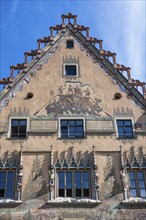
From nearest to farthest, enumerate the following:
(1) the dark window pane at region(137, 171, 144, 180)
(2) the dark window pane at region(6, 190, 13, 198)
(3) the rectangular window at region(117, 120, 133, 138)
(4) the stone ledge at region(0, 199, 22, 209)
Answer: (4) the stone ledge at region(0, 199, 22, 209) → (2) the dark window pane at region(6, 190, 13, 198) → (1) the dark window pane at region(137, 171, 144, 180) → (3) the rectangular window at region(117, 120, 133, 138)

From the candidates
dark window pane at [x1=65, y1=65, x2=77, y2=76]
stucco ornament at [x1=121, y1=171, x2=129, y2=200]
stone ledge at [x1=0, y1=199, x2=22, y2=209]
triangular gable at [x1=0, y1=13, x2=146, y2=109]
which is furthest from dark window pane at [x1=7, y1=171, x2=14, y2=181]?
dark window pane at [x1=65, y1=65, x2=77, y2=76]

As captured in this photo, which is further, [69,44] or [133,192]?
[69,44]

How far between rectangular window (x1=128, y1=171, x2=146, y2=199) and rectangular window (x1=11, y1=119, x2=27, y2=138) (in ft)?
15.1

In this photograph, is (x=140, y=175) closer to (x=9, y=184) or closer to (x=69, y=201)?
(x=69, y=201)

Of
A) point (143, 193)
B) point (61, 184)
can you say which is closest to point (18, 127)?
point (61, 184)

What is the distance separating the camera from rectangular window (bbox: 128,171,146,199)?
13660 mm

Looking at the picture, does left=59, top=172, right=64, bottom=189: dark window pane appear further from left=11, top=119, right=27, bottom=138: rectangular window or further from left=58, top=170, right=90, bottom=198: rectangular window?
left=11, top=119, right=27, bottom=138: rectangular window

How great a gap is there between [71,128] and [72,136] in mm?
420

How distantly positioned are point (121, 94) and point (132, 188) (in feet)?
14.9

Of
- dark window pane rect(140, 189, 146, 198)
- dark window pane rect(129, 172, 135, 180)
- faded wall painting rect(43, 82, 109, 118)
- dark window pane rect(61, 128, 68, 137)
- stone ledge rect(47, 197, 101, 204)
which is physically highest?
faded wall painting rect(43, 82, 109, 118)

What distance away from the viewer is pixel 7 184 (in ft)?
44.7

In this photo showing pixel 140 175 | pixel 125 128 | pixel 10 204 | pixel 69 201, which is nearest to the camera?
pixel 10 204

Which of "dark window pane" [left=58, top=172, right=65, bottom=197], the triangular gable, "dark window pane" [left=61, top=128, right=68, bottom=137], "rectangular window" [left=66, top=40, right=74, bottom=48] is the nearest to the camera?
"dark window pane" [left=58, top=172, right=65, bottom=197]

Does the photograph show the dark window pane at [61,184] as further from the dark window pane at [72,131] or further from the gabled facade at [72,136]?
the dark window pane at [72,131]
